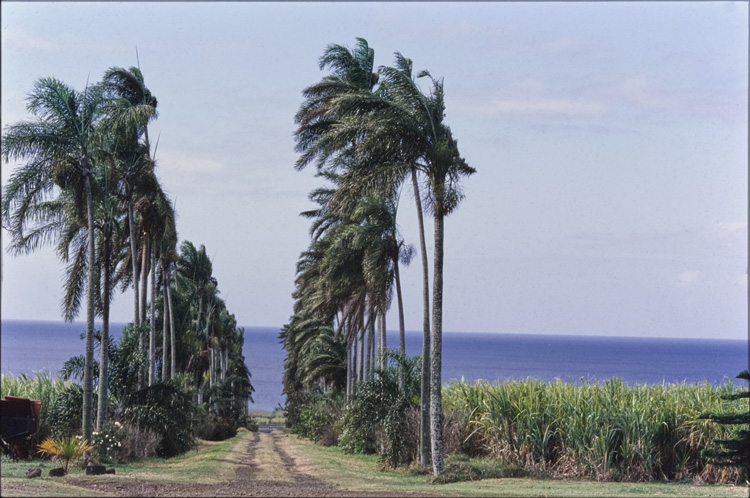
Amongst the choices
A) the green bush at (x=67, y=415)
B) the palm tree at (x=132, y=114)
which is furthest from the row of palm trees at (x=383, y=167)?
the green bush at (x=67, y=415)

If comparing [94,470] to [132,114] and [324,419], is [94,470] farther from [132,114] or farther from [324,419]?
[324,419]

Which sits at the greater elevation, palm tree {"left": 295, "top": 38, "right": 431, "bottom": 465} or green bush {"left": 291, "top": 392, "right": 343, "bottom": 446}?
palm tree {"left": 295, "top": 38, "right": 431, "bottom": 465}

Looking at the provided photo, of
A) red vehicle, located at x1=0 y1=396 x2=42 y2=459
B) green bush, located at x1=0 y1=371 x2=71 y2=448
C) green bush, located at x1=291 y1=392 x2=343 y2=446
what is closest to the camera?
red vehicle, located at x1=0 y1=396 x2=42 y2=459

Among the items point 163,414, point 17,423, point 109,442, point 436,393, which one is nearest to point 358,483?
point 436,393

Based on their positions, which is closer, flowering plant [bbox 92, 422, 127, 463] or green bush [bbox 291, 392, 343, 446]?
flowering plant [bbox 92, 422, 127, 463]

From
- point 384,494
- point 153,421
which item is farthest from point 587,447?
point 153,421

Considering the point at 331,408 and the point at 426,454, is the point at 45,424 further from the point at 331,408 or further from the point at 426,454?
the point at 331,408

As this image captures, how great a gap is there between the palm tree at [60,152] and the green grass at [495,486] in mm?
7861

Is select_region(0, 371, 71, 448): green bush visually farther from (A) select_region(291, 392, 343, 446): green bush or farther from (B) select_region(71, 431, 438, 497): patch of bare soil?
(A) select_region(291, 392, 343, 446): green bush

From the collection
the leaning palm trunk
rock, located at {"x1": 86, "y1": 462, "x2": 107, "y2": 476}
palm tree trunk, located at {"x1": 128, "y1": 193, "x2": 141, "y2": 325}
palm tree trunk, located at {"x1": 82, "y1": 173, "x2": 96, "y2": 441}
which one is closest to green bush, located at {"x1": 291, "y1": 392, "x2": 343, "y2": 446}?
the leaning palm trunk

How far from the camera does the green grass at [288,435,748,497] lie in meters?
17.0

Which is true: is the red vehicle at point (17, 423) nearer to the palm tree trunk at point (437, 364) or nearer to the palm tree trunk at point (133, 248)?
the palm tree trunk at point (133, 248)

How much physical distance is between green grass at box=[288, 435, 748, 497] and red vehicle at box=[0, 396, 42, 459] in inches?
314

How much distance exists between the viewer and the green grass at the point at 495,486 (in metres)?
17.0
